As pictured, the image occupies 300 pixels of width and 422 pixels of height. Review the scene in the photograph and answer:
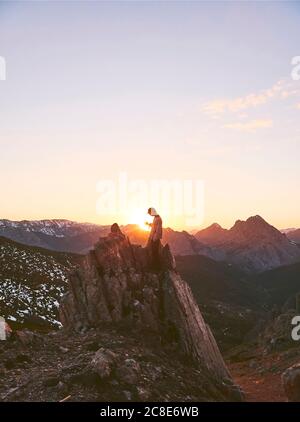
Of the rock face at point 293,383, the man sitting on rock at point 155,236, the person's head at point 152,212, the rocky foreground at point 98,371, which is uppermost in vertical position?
the person's head at point 152,212

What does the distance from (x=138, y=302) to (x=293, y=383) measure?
1303 cm

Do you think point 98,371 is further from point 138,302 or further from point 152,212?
point 152,212

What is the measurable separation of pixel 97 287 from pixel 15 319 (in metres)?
54.4

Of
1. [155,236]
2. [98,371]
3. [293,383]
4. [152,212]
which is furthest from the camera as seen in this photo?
[152,212]

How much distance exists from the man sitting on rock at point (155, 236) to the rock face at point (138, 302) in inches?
21.9

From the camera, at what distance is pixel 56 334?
113ft

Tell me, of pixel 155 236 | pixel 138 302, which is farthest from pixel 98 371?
pixel 155 236

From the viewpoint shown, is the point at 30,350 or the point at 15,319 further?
the point at 15,319

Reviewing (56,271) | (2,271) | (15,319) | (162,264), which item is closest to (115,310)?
(162,264)

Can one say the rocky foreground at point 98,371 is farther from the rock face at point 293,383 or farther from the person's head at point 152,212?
the person's head at point 152,212

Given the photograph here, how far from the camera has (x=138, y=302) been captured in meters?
35.9

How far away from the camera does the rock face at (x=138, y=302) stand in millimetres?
34188

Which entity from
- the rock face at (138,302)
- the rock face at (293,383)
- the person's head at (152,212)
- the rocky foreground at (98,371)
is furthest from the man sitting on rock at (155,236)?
the rock face at (293,383)
